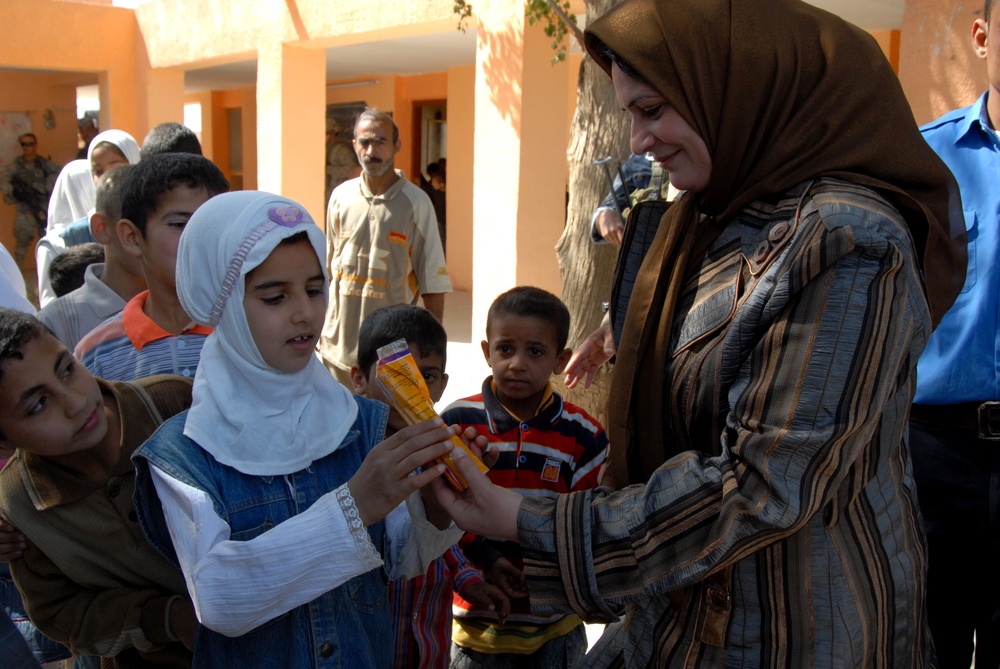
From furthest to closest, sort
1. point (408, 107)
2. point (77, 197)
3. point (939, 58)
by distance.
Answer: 1. point (408, 107)
2. point (77, 197)
3. point (939, 58)

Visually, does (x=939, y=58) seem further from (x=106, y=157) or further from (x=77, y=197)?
Answer: (x=77, y=197)

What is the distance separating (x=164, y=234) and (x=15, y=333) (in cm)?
71

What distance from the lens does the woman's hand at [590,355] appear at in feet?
9.00

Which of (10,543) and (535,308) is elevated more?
(535,308)

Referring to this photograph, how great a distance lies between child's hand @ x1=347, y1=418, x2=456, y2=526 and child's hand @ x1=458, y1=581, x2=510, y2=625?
823 millimetres

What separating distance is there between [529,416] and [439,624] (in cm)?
64

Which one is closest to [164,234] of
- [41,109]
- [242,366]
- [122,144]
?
[242,366]

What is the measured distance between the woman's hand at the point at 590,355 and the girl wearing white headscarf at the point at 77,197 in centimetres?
252

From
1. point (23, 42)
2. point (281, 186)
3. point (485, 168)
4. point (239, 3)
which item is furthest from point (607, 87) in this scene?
point (23, 42)

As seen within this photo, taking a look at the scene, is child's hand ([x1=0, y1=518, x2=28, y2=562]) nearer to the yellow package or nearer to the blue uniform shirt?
the yellow package

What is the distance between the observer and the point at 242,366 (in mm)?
1793

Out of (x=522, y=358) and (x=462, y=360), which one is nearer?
(x=522, y=358)

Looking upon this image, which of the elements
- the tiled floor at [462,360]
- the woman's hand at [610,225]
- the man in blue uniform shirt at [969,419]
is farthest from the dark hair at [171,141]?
the man in blue uniform shirt at [969,419]

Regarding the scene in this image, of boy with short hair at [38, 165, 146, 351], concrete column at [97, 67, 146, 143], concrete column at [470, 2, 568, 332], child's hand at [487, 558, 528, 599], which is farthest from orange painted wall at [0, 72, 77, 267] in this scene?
child's hand at [487, 558, 528, 599]
